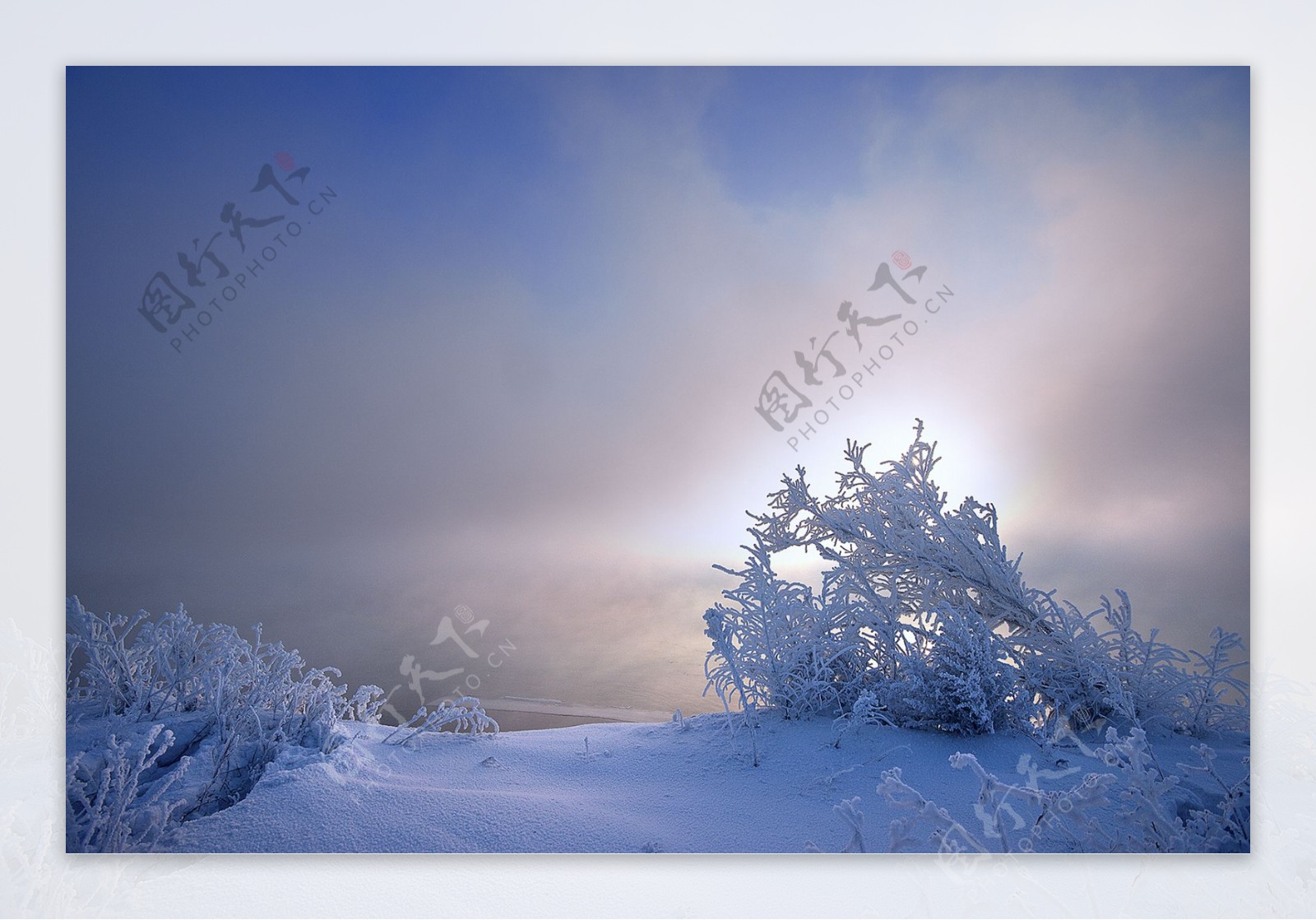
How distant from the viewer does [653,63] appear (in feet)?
10.2

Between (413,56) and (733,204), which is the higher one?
(413,56)

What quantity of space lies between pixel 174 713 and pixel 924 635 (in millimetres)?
2380

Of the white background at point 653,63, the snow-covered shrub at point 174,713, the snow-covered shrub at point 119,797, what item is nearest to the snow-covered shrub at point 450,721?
the snow-covered shrub at point 174,713

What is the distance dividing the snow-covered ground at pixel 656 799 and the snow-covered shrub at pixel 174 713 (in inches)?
3.9

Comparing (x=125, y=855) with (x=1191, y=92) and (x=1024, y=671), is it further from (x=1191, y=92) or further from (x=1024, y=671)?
(x=1191, y=92)

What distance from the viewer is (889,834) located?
2.75 metres

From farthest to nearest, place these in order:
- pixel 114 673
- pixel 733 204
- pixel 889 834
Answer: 1. pixel 733 204
2. pixel 114 673
3. pixel 889 834

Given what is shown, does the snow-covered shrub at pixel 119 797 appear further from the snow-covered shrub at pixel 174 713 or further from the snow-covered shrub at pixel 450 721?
the snow-covered shrub at pixel 450 721

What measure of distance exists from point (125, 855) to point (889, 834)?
237cm

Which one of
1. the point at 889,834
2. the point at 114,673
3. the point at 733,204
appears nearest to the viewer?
the point at 889,834

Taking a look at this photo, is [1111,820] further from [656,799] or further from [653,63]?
[653,63]

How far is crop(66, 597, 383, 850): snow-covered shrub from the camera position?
2.81m

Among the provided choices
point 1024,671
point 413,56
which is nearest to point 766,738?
point 1024,671

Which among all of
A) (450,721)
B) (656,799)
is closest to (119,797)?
(450,721)
